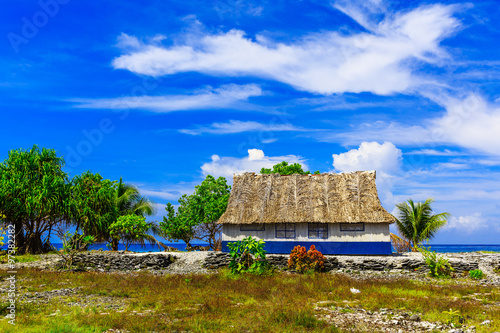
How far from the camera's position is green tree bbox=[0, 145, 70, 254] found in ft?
94.0

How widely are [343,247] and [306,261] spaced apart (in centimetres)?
675

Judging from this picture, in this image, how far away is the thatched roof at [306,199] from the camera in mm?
26734

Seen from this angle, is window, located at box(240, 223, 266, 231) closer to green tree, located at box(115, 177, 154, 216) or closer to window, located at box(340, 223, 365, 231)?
window, located at box(340, 223, 365, 231)

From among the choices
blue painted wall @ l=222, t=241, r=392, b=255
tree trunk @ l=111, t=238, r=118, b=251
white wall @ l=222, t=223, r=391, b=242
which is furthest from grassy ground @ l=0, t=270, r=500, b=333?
tree trunk @ l=111, t=238, r=118, b=251

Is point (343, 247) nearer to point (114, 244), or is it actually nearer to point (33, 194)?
point (114, 244)

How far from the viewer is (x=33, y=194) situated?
2912 cm

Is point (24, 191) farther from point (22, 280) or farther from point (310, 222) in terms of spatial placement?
point (310, 222)

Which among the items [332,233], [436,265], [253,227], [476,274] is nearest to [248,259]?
[253,227]

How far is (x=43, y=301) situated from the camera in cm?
1320

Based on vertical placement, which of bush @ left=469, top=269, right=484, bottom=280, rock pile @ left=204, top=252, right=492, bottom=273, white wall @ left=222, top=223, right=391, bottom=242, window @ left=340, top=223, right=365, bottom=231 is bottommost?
bush @ left=469, top=269, right=484, bottom=280

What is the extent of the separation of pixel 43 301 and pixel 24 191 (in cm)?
1846

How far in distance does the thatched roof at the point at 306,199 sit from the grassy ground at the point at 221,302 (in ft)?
27.3

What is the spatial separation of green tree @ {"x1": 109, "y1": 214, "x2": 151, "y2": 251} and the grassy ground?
1205cm

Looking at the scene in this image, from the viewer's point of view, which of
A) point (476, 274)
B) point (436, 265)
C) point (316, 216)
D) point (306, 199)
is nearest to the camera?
point (476, 274)
